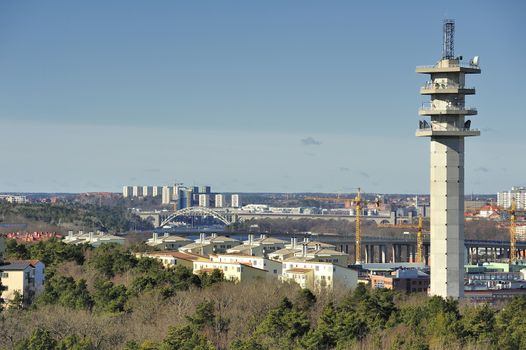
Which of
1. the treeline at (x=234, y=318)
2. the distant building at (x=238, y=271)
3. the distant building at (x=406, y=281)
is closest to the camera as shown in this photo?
the treeline at (x=234, y=318)

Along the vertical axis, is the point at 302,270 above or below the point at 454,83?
below

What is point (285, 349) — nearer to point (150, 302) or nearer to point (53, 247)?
point (150, 302)

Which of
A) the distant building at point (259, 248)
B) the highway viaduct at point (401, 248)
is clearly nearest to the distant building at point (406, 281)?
the distant building at point (259, 248)

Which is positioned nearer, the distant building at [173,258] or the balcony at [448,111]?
the balcony at [448,111]

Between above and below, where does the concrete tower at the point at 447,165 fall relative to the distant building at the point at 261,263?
above

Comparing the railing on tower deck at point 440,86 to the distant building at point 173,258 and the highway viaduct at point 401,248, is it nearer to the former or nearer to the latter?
the distant building at point 173,258

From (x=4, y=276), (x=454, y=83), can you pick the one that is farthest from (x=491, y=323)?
(x=4, y=276)

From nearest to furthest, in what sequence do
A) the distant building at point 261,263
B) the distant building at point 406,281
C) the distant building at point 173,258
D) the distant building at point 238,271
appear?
the distant building at point 238,271
the distant building at point 261,263
the distant building at point 173,258
the distant building at point 406,281

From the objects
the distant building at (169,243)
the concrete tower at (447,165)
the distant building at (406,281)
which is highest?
the concrete tower at (447,165)
